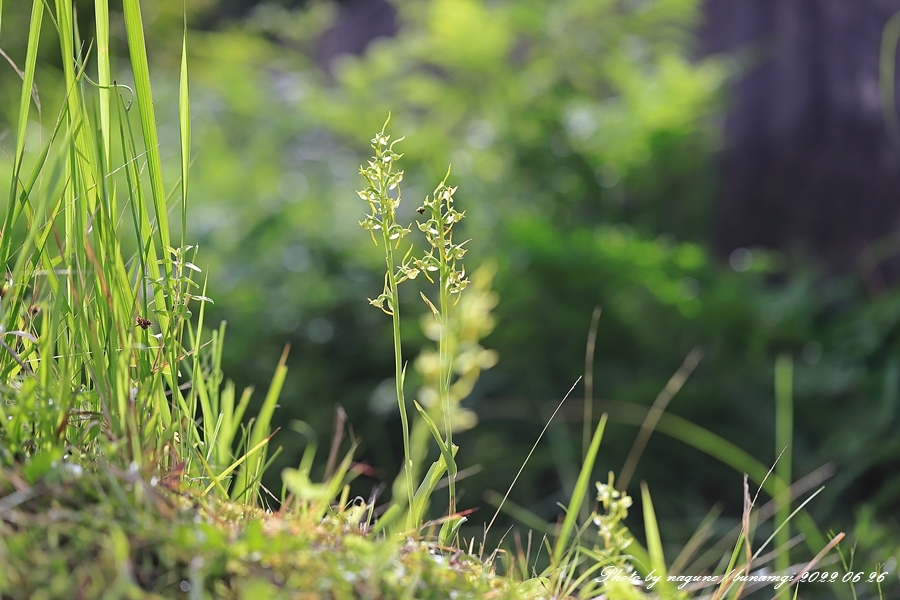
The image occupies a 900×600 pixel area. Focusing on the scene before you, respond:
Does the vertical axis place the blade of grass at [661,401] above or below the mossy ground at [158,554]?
below

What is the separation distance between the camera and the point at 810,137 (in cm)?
311

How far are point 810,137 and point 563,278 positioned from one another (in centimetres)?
136

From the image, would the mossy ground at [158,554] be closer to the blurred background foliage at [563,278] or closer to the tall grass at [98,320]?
the tall grass at [98,320]

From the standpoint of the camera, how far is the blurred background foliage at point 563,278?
2.27m

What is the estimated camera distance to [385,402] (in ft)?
7.30

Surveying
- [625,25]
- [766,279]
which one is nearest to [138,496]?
[766,279]

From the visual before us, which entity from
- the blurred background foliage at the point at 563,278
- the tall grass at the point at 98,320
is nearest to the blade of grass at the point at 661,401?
the blurred background foliage at the point at 563,278

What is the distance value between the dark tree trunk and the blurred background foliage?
130 mm

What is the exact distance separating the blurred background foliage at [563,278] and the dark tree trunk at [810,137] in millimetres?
130

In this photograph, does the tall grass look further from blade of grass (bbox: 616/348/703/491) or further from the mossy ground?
blade of grass (bbox: 616/348/703/491)

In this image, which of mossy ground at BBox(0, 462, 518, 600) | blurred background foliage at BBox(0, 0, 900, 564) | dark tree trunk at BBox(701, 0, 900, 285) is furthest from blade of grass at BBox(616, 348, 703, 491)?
mossy ground at BBox(0, 462, 518, 600)

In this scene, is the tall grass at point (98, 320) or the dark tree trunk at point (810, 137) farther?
the dark tree trunk at point (810, 137)

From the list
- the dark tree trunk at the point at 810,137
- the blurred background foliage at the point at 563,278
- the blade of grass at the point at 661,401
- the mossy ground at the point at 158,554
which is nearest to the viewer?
the mossy ground at the point at 158,554

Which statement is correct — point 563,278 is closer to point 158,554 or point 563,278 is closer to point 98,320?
point 98,320
